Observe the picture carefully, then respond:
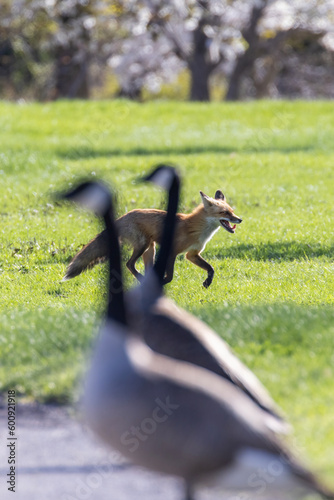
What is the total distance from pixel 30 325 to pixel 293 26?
30256 millimetres

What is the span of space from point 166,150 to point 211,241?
794cm

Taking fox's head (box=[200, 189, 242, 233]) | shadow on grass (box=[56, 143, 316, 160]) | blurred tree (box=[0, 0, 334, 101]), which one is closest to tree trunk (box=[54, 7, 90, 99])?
blurred tree (box=[0, 0, 334, 101])

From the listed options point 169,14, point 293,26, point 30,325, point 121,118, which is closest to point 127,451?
point 30,325

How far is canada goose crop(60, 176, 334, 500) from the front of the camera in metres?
3.22

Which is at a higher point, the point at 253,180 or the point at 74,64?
the point at 253,180

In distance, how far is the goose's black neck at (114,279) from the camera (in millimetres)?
3895

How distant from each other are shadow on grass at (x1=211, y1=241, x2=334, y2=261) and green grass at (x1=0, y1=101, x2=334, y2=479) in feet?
0.08

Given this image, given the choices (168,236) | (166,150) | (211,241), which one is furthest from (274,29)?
(168,236)

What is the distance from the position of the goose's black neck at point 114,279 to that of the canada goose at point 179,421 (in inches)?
3.3

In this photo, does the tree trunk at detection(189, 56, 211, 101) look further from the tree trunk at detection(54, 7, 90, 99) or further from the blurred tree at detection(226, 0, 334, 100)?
the tree trunk at detection(54, 7, 90, 99)

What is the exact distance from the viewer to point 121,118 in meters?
22.8

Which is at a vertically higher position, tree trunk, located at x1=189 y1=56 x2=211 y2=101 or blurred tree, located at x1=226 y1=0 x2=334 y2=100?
blurred tree, located at x1=226 y1=0 x2=334 y2=100

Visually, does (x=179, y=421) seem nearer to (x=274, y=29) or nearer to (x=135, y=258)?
(x=135, y=258)

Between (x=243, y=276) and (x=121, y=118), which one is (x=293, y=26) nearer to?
(x=121, y=118)
